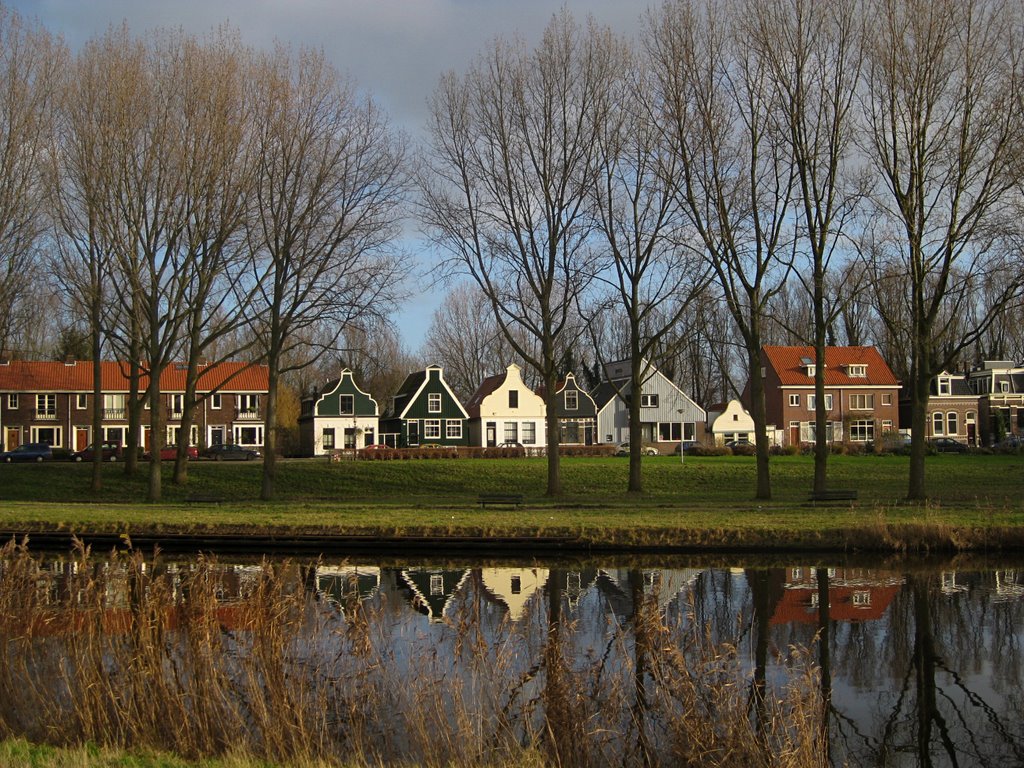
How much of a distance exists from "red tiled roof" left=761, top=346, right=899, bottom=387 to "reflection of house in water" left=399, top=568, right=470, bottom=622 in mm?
58054

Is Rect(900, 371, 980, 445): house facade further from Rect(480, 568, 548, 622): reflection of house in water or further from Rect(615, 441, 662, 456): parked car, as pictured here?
Rect(480, 568, 548, 622): reflection of house in water

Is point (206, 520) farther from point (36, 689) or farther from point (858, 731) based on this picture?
point (858, 731)

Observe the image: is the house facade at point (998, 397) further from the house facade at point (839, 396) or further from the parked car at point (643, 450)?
the parked car at point (643, 450)

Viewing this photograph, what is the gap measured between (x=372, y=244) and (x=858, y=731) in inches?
1008

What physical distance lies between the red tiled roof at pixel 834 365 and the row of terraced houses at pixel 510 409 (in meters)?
0.10

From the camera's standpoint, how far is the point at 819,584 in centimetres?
1836

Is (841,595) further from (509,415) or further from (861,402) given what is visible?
(861,402)

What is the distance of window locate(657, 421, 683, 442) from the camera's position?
7238 centimetres

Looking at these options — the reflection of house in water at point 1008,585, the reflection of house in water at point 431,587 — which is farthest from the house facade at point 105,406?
the reflection of house in water at point 1008,585

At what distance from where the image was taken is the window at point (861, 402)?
7502 centimetres

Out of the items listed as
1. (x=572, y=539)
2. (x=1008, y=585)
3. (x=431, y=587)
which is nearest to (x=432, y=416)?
(x=572, y=539)

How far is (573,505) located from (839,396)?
164ft

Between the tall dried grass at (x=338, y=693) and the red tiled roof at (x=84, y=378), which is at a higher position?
A: the red tiled roof at (x=84, y=378)

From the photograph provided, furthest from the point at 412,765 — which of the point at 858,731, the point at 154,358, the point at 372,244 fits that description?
the point at 154,358
